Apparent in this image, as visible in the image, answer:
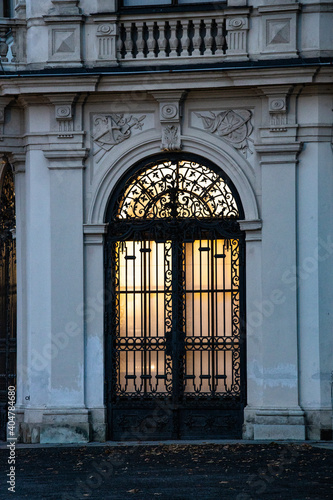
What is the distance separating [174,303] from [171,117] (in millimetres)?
2495

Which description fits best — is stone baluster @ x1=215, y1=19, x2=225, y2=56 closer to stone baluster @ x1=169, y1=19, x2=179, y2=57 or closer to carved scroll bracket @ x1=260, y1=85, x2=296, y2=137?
stone baluster @ x1=169, y1=19, x2=179, y2=57

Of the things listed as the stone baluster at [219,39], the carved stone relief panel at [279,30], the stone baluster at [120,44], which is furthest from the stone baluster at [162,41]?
the carved stone relief panel at [279,30]

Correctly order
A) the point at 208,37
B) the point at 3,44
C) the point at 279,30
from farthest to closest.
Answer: the point at 3,44 → the point at 208,37 → the point at 279,30

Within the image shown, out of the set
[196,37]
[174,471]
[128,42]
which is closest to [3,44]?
[128,42]

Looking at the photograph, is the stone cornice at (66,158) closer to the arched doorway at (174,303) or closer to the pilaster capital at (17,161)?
the pilaster capital at (17,161)

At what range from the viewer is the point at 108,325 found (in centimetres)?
1567

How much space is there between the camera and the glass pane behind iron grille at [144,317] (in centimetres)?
1568

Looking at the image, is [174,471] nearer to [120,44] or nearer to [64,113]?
[64,113]

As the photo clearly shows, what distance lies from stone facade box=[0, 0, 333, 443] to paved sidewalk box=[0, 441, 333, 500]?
0.77m

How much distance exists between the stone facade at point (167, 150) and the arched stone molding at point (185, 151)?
2 centimetres

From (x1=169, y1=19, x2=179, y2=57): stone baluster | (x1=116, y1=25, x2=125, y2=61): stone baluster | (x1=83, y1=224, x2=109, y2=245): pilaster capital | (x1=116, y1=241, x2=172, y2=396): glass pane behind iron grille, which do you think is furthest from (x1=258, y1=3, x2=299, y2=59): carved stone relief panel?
(x1=83, y1=224, x2=109, y2=245): pilaster capital

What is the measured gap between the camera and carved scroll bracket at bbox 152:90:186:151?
15406 mm

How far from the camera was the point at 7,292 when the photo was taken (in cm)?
1675

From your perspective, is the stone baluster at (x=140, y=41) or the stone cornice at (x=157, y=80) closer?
the stone cornice at (x=157, y=80)
